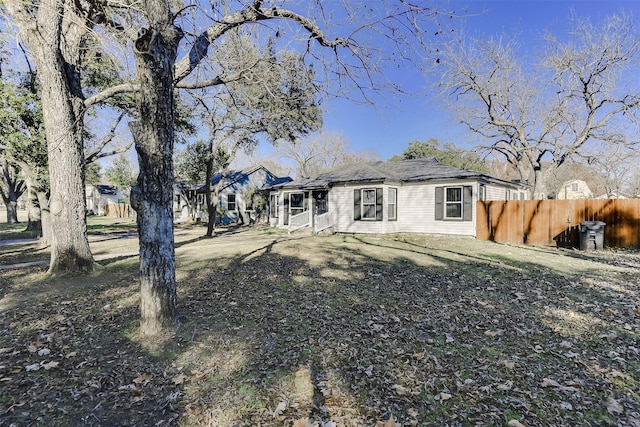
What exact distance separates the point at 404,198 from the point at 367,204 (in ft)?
6.35

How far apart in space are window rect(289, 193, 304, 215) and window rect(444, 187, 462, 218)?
859 cm

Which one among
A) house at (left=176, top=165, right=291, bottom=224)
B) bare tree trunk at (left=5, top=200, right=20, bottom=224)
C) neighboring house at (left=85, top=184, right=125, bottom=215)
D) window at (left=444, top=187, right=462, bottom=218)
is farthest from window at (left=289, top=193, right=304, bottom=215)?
neighboring house at (left=85, top=184, right=125, bottom=215)

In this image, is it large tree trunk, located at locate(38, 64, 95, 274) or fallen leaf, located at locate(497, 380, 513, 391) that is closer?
fallen leaf, located at locate(497, 380, 513, 391)

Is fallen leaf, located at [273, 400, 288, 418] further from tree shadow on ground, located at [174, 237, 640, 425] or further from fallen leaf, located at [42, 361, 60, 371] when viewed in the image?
fallen leaf, located at [42, 361, 60, 371]

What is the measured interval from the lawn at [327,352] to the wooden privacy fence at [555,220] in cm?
638

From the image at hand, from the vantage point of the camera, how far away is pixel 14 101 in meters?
10.9

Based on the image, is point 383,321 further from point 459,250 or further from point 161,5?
point 459,250

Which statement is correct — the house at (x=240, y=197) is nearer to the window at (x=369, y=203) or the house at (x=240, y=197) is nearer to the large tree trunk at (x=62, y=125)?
the window at (x=369, y=203)

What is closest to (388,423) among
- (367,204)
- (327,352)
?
(327,352)

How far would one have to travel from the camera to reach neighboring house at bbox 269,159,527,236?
48.8 ft

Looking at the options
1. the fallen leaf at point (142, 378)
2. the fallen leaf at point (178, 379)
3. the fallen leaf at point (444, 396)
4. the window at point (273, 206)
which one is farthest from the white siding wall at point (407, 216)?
the fallen leaf at point (142, 378)

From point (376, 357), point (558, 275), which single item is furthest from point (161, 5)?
point (558, 275)

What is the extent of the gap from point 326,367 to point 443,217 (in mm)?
13248

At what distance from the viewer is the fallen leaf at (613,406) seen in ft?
8.92
